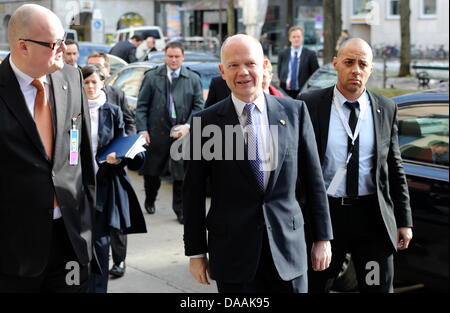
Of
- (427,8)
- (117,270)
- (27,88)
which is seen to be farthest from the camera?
(427,8)

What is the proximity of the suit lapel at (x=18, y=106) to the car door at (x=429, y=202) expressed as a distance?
277 cm

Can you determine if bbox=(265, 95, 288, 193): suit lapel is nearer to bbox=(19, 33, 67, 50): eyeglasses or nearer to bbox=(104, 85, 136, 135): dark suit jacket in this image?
bbox=(19, 33, 67, 50): eyeglasses

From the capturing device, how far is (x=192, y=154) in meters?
3.85

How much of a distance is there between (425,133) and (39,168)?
3177 millimetres

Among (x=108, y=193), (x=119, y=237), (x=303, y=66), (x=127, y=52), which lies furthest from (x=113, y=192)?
(x=127, y=52)

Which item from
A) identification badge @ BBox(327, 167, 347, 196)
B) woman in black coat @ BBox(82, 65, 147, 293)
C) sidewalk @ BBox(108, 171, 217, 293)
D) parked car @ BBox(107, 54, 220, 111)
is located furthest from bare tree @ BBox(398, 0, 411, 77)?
identification badge @ BBox(327, 167, 347, 196)

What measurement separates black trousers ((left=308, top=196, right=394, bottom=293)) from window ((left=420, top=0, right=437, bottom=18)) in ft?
141

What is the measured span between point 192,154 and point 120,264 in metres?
3.01

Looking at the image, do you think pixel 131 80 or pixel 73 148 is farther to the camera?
pixel 131 80

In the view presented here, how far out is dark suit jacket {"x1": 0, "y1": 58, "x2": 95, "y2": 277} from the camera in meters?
3.66

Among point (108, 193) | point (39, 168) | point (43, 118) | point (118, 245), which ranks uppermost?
point (43, 118)

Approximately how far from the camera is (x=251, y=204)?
3.79 metres

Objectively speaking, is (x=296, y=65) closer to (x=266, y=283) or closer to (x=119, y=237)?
(x=119, y=237)
